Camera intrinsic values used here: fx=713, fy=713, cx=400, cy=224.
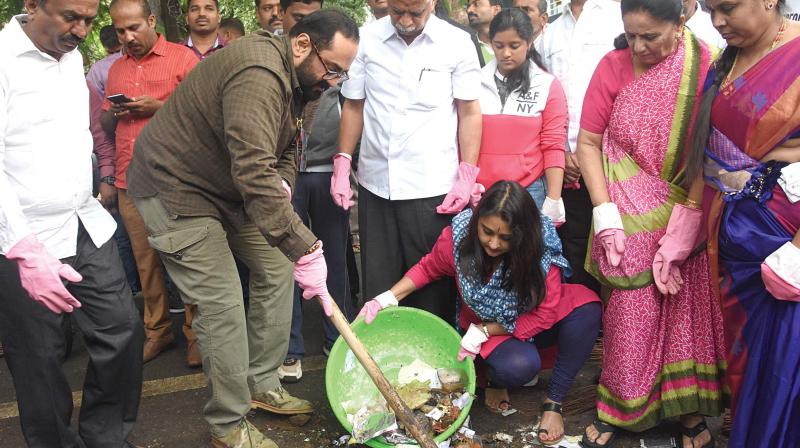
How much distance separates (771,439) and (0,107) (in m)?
2.74

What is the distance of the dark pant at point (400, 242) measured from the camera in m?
3.41

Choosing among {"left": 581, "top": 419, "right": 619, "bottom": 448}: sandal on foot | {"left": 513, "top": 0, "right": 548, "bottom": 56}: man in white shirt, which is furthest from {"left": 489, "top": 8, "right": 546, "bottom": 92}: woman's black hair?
{"left": 581, "top": 419, "right": 619, "bottom": 448}: sandal on foot

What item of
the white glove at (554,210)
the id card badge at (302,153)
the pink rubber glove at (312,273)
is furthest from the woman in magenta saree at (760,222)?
the id card badge at (302,153)

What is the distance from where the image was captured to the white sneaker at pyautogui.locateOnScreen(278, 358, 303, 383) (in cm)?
357

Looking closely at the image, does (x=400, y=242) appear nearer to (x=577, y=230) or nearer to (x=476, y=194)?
(x=476, y=194)

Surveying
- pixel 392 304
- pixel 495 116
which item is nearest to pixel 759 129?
pixel 495 116

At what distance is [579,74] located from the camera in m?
3.75

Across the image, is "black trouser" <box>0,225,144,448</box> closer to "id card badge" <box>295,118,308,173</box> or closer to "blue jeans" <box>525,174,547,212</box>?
"id card badge" <box>295,118,308,173</box>

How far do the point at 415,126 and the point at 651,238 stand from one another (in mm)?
1160

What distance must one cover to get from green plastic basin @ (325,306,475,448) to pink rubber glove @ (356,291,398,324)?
0.06m

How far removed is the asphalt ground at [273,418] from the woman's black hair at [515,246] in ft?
1.83

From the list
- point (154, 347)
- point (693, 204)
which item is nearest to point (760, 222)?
point (693, 204)

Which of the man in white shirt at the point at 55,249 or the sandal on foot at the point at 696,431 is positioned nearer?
the man in white shirt at the point at 55,249

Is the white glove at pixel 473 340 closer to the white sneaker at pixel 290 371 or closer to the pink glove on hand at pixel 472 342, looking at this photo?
the pink glove on hand at pixel 472 342
